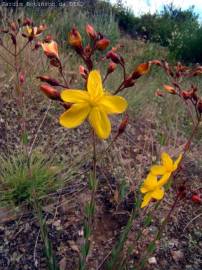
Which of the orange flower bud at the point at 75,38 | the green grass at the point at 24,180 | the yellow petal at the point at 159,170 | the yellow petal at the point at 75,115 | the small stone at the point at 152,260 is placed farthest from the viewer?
the green grass at the point at 24,180

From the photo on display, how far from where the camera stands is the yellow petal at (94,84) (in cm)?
123

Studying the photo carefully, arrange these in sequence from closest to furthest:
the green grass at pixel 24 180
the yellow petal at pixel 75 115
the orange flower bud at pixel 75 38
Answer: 1. the yellow petal at pixel 75 115
2. the orange flower bud at pixel 75 38
3. the green grass at pixel 24 180

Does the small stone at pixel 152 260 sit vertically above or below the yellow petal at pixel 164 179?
below

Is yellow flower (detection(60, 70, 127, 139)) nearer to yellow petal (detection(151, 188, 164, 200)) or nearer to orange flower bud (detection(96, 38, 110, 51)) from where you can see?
orange flower bud (detection(96, 38, 110, 51))

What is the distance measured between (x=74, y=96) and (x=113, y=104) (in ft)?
0.38

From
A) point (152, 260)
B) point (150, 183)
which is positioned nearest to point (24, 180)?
point (152, 260)

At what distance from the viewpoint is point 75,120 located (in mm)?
1181

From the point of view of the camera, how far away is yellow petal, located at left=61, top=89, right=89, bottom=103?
3.96ft

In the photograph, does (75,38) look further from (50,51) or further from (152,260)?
(152,260)

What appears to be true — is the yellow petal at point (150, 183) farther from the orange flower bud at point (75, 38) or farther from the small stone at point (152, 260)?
the small stone at point (152, 260)

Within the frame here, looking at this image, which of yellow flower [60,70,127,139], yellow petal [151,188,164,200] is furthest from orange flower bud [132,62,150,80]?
yellow petal [151,188,164,200]

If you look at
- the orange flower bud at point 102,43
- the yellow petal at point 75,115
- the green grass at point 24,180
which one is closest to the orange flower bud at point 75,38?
the orange flower bud at point 102,43

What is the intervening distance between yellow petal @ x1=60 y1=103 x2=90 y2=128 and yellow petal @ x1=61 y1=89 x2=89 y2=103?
0.6 inches

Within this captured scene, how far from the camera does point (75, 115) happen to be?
3.94ft
